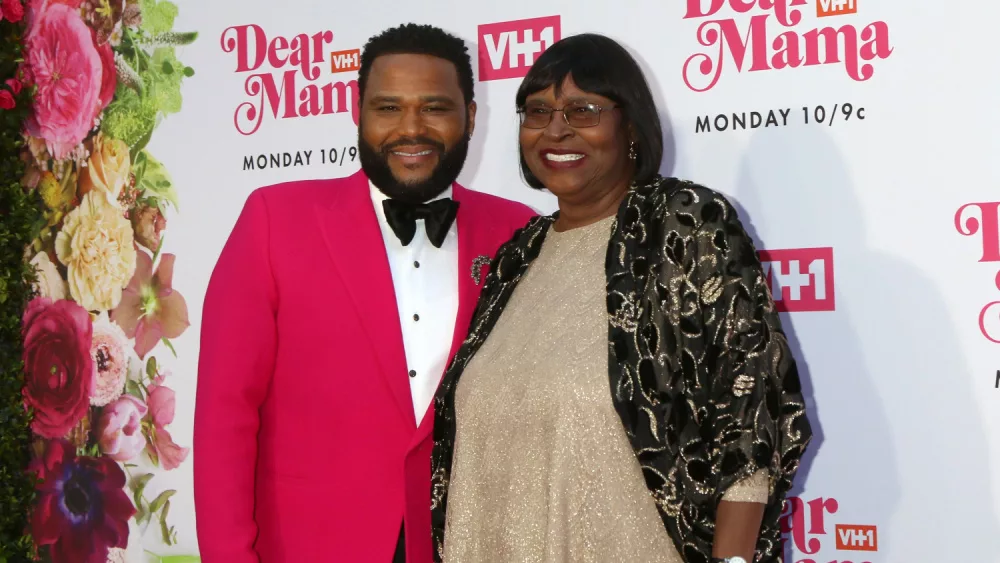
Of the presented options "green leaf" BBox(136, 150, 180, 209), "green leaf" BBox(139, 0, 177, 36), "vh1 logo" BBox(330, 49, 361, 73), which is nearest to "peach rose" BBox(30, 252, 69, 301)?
"green leaf" BBox(136, 150, 180, 209)

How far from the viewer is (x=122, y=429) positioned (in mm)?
3535

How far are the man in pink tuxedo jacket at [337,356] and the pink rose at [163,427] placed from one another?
126cm

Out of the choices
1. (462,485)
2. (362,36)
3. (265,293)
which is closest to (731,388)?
(462,485)

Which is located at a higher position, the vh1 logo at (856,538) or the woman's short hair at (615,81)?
the woman's short hair at (615,81)

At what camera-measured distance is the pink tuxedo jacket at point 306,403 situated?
2.23 m

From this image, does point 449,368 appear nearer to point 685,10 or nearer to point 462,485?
point 462,485

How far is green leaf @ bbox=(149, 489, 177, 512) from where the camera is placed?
137 inches

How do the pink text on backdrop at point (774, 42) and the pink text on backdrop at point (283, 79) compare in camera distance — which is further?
the pink text on backdrop at point (283, 79)

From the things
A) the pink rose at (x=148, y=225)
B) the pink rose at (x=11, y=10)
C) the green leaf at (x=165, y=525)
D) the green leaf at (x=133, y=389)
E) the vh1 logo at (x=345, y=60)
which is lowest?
the green leaf at (x=165, y=525)

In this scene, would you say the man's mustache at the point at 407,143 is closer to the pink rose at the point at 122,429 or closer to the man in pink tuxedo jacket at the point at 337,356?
the man in pink tuxedo jacket at the point at 337,356

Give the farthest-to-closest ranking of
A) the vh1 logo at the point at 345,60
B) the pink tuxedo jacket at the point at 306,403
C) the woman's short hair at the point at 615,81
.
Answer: the vh1 logo at the point at 345,60 < the pink tuxedo jacket at the point at 306,403 < the woman's short hair at the point at 615,81

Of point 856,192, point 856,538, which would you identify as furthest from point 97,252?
point 856,538

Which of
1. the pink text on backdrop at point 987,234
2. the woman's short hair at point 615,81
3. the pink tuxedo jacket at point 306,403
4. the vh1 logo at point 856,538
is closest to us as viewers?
the woman's short hair at point 615,81

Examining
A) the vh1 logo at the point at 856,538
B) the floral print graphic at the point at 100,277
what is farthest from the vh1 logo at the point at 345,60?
the vh1 logo at the point at 856,538
